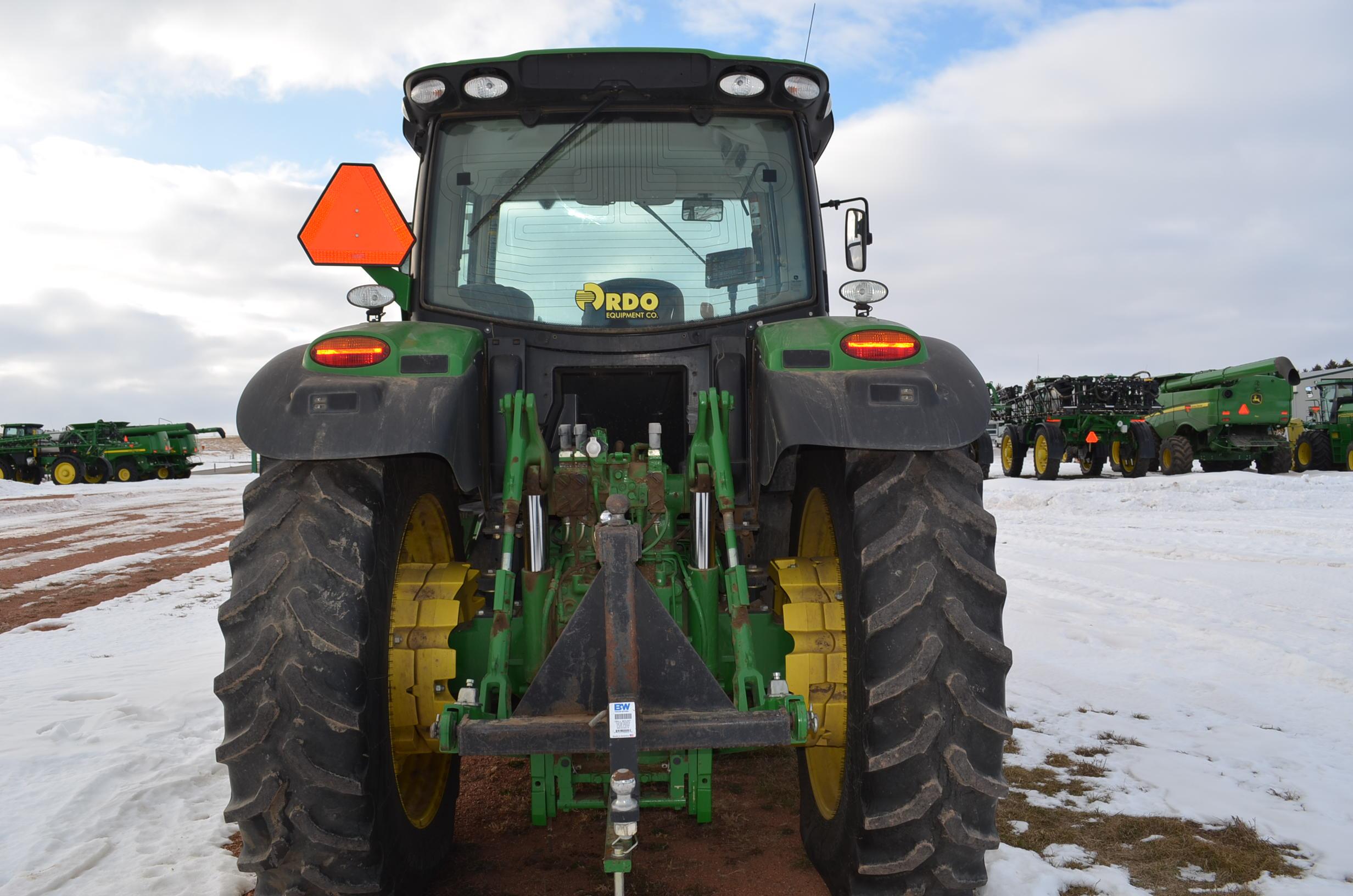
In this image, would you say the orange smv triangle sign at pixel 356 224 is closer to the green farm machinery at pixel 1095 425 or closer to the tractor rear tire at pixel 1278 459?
the green farm machinery at pixel 1095 425

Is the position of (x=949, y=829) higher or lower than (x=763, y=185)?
lower

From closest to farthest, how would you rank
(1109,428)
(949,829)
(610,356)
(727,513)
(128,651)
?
(949,829) < (727,513) < (610,356) < (128,651) < (1109,428)

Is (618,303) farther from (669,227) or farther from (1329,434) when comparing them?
(1329,434)

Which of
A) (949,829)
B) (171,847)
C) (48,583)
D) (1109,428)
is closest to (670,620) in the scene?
(949,829)

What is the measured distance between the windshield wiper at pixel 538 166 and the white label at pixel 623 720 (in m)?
2.04

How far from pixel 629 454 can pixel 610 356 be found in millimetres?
462

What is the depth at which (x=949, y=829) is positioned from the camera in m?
2.19

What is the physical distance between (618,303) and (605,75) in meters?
0.81

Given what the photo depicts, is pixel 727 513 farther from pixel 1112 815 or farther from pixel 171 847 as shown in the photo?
pixel 171 847

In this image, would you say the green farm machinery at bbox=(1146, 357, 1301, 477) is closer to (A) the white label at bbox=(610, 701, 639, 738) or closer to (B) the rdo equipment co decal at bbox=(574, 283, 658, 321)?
(B) the rdo equipment co decal at bbox=(574, 283, 658, 321)

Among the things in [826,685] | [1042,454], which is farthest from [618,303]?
[1042,454]

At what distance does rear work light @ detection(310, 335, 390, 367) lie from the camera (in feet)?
8.46

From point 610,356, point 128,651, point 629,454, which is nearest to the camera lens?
point 629,454

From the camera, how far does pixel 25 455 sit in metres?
33.0
